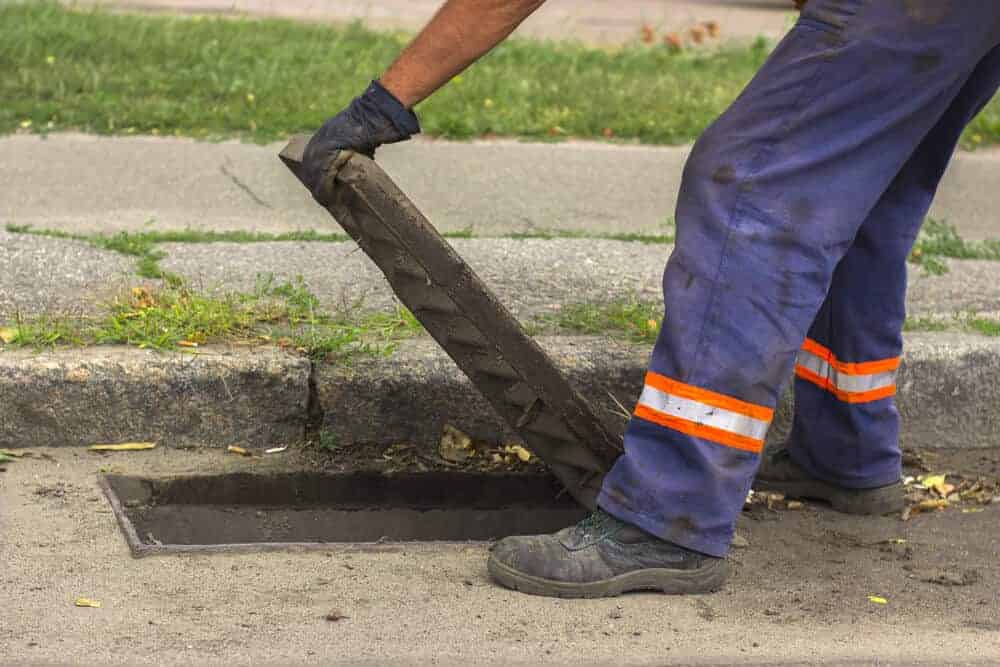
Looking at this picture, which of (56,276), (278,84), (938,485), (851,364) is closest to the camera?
(851,364)

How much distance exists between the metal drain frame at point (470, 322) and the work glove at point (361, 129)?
0.08 ft

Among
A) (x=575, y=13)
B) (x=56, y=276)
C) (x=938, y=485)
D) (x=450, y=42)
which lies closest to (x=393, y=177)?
(x=56, y=276)

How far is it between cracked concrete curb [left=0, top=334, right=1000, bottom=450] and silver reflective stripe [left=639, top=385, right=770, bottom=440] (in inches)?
29.9

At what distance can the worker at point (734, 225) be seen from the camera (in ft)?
9.23

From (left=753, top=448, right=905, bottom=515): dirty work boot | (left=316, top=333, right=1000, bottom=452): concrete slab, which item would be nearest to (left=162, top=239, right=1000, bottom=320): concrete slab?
(left=316, top=333, right=1000, bottom=452): concrete slab

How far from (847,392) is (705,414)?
0.73m

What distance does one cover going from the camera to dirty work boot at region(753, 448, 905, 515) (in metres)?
3.54

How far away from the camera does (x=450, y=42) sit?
2885mm

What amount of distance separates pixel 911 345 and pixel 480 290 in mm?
1293

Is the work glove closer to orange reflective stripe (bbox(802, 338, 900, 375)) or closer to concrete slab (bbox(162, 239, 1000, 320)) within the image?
concrete slab (bbox(162, 239, 1000, 320))

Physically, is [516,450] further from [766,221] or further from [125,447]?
[766,221]

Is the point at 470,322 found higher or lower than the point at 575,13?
higher

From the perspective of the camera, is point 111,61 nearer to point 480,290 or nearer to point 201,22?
Answer: point 201,22

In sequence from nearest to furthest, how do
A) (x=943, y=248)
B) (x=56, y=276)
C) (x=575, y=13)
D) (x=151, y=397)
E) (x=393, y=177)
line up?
(x=151, y=397) < (x=56, y=276) < (x=943, y=248) < (x=393, y=177) < (x=575, y=13)
